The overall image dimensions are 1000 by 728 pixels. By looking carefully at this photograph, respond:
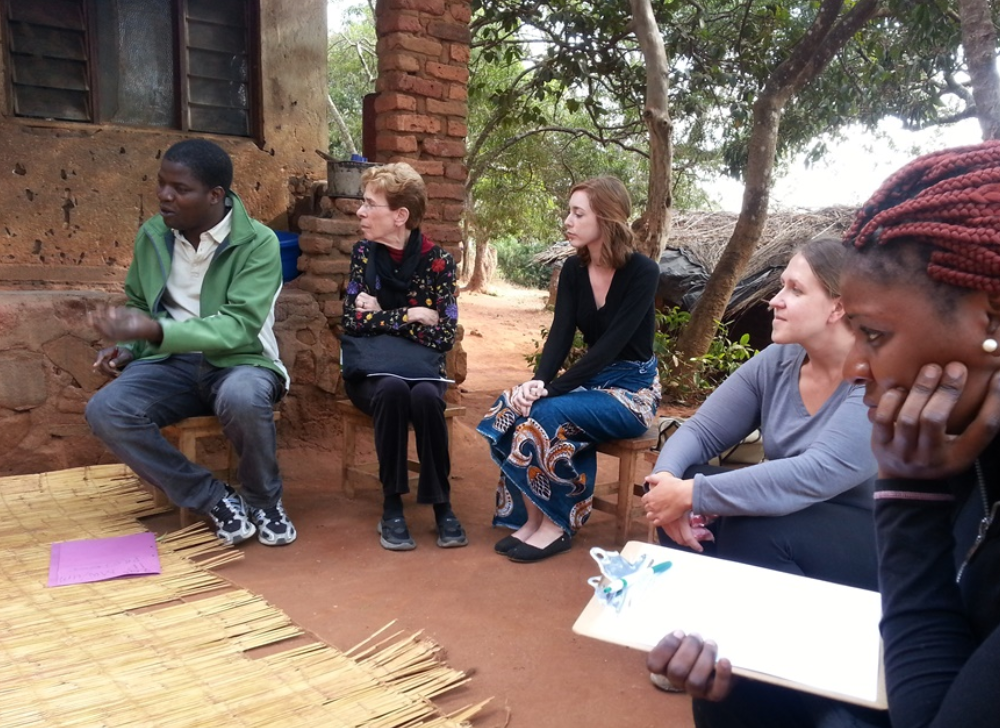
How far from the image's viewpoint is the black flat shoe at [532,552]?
3596 millimetres

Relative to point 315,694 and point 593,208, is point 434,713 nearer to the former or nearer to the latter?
point 315,694

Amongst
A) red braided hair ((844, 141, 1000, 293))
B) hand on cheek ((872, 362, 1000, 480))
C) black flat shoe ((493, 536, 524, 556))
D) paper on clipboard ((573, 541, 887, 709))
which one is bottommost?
black flat shoe ((493, 536, 524, 556))

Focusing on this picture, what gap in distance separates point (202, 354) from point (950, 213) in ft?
11.1

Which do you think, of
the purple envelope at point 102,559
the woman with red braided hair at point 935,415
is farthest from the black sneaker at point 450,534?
the woman with red braided hair at point 935,415

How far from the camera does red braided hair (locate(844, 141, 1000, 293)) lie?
1093mm

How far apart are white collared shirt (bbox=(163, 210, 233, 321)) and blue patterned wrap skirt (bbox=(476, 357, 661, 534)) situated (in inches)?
56.5

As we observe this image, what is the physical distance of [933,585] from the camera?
1.25 meters

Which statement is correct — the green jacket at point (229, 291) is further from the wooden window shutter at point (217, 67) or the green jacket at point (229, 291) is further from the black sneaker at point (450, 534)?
the wooden window shutter at point (217, 67)

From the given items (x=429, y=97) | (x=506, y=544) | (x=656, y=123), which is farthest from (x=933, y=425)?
(x=656, y=123)

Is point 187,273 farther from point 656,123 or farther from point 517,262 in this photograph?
point 517,262

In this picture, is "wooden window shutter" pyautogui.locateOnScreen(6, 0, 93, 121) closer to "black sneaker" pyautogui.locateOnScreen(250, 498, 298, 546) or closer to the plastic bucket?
the plastic bucket

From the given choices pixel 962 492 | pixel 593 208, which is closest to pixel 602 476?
pixel 593 208

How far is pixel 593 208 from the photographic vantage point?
372cm

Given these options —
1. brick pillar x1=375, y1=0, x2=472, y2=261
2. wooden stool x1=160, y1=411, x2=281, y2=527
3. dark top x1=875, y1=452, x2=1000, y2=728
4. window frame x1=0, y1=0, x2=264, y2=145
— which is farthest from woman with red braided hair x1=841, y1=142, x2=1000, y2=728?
window frame x1=0, y1=0, x2=264, y2=145
